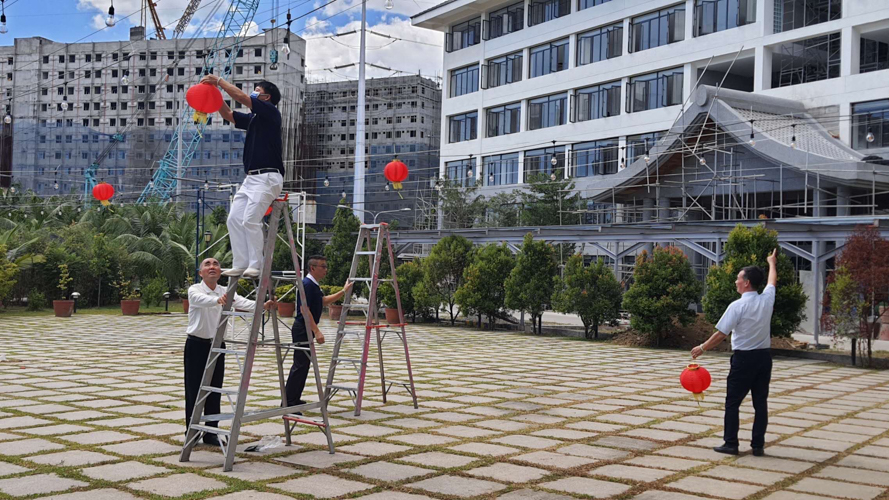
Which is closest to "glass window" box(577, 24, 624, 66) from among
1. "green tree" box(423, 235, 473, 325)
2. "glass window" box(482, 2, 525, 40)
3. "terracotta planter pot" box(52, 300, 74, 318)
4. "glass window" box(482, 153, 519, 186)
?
"glass window" box(482, 2, 525, 40)

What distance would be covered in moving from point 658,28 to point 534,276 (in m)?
17.9

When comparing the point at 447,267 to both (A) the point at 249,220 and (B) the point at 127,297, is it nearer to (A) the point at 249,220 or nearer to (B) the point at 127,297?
(B) the point at 127,297

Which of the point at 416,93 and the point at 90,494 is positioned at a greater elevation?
the point at 416,93

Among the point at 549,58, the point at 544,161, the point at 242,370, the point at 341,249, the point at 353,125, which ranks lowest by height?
the point at 242,370

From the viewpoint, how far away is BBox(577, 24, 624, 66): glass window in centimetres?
3734

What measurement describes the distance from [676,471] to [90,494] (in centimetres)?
435

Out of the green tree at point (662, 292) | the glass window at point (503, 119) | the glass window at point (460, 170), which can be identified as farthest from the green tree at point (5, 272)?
the glass window at point (503, 119)

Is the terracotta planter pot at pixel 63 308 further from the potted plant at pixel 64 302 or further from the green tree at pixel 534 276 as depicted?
the green tree at pixel 534 276

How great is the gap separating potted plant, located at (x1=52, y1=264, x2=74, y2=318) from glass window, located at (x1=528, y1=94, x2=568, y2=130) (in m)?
22.4

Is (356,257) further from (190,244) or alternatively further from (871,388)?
(190,244)

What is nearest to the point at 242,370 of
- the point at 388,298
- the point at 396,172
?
the point at 396,172

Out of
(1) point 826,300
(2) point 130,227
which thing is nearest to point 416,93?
(2) point 130,227

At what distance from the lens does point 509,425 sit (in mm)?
8617

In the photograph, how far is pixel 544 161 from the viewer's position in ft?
133
